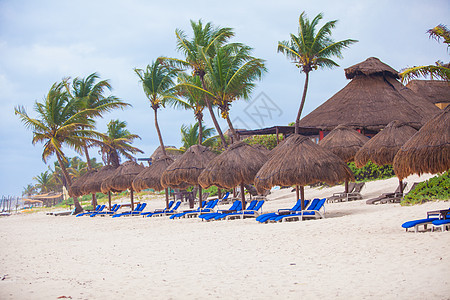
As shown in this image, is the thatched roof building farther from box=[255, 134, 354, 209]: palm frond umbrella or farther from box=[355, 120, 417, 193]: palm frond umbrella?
box=[255, 134, 354, 209]: palm frond umbrella

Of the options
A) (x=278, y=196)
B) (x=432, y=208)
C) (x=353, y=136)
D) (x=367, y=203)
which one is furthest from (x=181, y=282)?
(x=278, y=196)

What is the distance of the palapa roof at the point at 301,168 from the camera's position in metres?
11.5

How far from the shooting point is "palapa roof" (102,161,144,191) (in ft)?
69.9

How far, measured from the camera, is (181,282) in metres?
5.78

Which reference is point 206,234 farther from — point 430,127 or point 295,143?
point 430,127

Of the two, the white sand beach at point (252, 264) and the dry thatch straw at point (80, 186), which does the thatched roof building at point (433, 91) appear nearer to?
the dry thatch straw at point (80, 186)

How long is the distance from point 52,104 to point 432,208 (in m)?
19.0

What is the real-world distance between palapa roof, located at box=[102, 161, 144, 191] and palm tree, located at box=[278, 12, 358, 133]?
8322 mm

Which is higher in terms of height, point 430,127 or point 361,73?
point 361,73

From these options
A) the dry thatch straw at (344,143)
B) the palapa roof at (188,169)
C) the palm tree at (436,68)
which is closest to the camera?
the palm tree at (436,68)

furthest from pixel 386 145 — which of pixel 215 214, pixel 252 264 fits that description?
pixel 252 264

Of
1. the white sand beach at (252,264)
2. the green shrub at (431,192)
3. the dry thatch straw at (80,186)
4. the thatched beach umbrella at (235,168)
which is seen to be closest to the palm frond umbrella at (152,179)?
the thatched beach umbrella at (235,168)

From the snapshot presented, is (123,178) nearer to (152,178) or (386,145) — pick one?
(152,178)

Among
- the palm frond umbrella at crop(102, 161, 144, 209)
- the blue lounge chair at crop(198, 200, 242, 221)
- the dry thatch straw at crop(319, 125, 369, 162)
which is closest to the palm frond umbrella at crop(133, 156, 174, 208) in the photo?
the palm frond umbrella at crop(102, 161, 144, 209)
